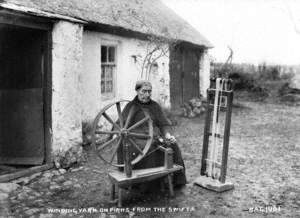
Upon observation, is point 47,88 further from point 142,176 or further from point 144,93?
point 142,176

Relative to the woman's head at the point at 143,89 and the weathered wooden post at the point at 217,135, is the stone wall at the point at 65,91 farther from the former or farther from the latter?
the weathered wooden post at the point at 217,135

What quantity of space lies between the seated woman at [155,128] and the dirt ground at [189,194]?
1.72 ft

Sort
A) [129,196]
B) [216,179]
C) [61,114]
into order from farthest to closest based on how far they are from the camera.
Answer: [61,114] < [216,179] < [129,196]

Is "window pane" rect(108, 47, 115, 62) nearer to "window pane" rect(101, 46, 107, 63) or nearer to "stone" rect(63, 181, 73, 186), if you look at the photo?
"window pane" rect(101, 46, 107, 63)

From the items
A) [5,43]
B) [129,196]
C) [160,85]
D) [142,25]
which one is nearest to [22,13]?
[5,43]

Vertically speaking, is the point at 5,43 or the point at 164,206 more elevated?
the point at 5,43

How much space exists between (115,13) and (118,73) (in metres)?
1.72

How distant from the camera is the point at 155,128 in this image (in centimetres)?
524

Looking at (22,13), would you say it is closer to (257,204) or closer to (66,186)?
(66,186)

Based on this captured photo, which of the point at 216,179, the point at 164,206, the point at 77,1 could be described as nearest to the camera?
the point at 164,206

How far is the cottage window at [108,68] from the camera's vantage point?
9031 millimetres

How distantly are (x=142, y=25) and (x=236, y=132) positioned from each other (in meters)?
4.68

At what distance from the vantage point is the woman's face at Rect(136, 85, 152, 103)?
16.2 ft

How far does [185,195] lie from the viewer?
526 centimetres
